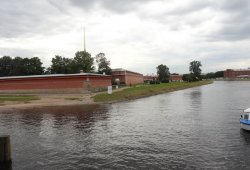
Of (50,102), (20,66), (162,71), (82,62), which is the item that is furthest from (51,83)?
(162,71)

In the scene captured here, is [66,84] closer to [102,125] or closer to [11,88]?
[11,88]

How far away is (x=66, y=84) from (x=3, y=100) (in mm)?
12717

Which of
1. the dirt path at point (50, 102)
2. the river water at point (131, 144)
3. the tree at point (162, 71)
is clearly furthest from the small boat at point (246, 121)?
the tree at point (162, 71)

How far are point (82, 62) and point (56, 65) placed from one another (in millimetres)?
9371

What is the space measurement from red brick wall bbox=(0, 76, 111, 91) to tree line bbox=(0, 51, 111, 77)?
124 feet

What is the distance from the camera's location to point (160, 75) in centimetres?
19412

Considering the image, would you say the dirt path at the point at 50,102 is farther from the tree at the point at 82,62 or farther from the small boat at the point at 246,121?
the tree at the point at 82,62

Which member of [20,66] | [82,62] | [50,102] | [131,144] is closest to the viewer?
[131,144]

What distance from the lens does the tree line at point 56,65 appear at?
108188 mm

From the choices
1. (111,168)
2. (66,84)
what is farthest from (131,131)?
(66,84)

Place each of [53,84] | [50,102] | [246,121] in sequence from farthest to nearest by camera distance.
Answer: [53,84], [50,102], [246,121]

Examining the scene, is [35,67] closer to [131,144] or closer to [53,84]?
[53,84]

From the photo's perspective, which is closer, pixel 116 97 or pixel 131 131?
pixel 131 131

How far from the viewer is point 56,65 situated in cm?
11050
